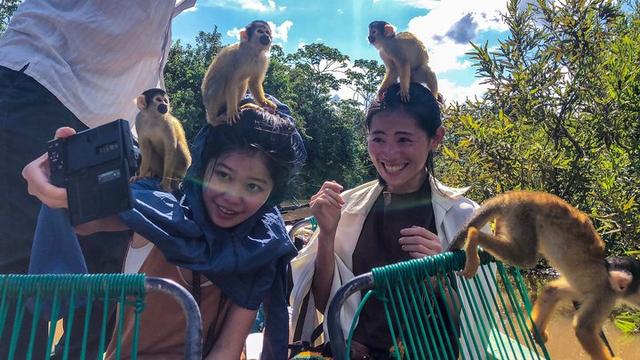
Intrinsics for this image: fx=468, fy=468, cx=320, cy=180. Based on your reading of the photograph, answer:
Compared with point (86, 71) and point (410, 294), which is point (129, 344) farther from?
point (86, 71)

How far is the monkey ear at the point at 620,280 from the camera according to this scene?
1.82 metres

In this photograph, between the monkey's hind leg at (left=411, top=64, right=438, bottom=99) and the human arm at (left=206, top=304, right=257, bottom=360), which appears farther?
the monkey's hind leg at (left=411, top=64, right=438, bottom=99)

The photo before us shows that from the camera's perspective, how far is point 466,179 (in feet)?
13.9

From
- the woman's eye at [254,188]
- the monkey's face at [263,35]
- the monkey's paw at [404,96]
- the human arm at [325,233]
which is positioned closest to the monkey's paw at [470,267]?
the human arm at [325,233]

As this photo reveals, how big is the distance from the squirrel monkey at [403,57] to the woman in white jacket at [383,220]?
1.65 feet

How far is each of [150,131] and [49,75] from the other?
2.30 ft

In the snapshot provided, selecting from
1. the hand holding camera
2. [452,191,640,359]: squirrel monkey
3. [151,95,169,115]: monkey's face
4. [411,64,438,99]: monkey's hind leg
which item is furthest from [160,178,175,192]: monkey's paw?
[452,191,640,359]: squirrel monkey

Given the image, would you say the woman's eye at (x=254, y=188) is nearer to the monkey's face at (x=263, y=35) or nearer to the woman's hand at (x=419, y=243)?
the woman's hand at (x=419, y=243)

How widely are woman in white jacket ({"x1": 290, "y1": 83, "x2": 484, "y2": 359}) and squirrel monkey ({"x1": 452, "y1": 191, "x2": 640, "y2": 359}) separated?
0.24 meters

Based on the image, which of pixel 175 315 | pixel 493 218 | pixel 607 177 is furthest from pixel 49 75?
pixel 607 177

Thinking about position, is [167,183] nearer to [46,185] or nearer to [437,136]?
[46,185]

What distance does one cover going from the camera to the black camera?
1145mm

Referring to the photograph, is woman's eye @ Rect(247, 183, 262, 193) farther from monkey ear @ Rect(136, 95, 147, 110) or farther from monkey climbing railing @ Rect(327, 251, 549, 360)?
monkey ear @ Rect(136, 95, 147, 110)

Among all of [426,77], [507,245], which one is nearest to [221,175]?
[507,245]
